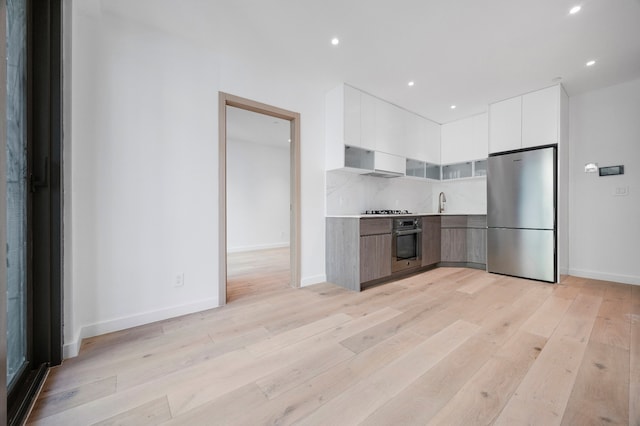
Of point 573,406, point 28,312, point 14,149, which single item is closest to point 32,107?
point 14,149

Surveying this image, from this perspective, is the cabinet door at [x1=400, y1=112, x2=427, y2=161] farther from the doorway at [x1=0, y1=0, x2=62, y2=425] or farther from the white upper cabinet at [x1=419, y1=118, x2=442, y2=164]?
the doorway at [x1=0, y1=0, x2=62, y2=425]

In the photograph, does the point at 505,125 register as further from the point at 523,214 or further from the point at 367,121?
the point at 367,121

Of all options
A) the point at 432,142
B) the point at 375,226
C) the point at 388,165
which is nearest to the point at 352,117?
the point at 388,165

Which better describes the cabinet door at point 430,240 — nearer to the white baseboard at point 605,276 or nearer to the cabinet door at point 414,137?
the cabinet door at point 414,137

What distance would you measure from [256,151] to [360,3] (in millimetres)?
4949

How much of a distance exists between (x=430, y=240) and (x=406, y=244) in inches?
24.4

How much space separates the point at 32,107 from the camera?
1518mm

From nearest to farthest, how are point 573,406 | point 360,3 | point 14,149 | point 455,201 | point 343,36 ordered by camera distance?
point 573,406 < point 14,149 < point 360,3 < point 343,36 < point 455,201

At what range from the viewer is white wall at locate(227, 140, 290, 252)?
6.15 m

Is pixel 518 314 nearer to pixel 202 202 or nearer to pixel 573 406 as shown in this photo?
pixel 573 406

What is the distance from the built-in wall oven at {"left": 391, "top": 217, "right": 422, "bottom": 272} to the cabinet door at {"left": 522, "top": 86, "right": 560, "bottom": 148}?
1827 millimetres

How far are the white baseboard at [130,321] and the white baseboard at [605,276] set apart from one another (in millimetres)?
4758

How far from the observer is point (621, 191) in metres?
3.26

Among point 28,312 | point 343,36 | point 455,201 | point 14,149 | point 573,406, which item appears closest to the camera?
point 573,406
